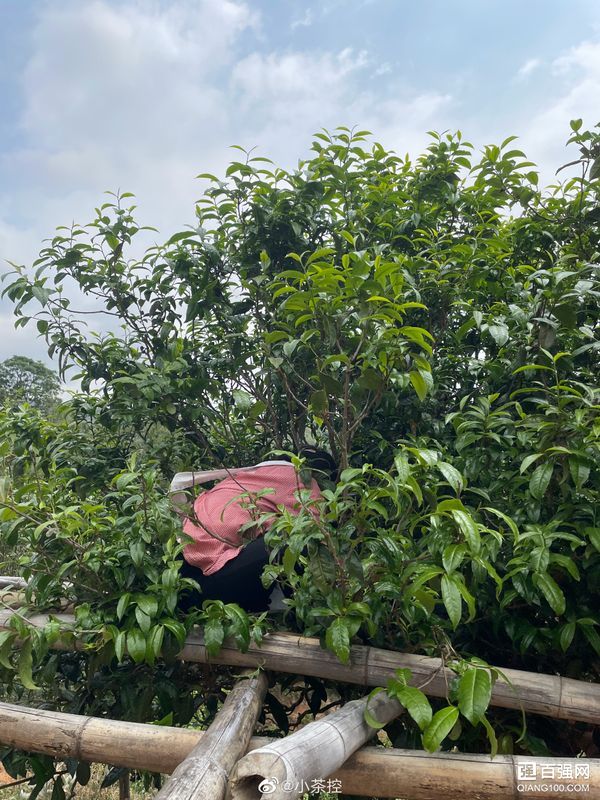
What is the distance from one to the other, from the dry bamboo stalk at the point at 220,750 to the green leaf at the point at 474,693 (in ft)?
1.94

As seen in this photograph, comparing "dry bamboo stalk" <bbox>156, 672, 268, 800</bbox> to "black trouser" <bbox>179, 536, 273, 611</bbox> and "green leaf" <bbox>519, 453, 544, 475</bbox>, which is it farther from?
"green leaf" <bbox>519, 453, 544, 475</bbox>

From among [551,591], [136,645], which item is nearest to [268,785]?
[136,645]

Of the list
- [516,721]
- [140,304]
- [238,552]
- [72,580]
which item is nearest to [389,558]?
[238,552]

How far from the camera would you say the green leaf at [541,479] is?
178cm

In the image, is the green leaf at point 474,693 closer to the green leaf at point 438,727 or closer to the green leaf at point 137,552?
the green leaf at point 438,727

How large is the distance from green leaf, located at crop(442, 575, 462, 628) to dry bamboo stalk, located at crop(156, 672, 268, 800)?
649mm

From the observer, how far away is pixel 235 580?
216 cm

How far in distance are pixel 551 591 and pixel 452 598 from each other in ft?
1.24

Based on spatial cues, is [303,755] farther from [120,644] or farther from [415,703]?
[120,644]

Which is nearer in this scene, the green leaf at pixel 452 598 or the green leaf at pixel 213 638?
the green leaf at pixel 452 598

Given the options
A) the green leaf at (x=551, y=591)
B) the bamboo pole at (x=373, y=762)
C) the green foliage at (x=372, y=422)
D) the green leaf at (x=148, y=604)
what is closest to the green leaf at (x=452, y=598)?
the green foliage at (x=372, y=422)

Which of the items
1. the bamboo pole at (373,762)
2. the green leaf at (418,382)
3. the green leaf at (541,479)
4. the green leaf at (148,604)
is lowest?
the bamboo pole at (373,762)

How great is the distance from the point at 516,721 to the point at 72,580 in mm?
1536

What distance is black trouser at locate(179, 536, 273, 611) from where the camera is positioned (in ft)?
6.99
